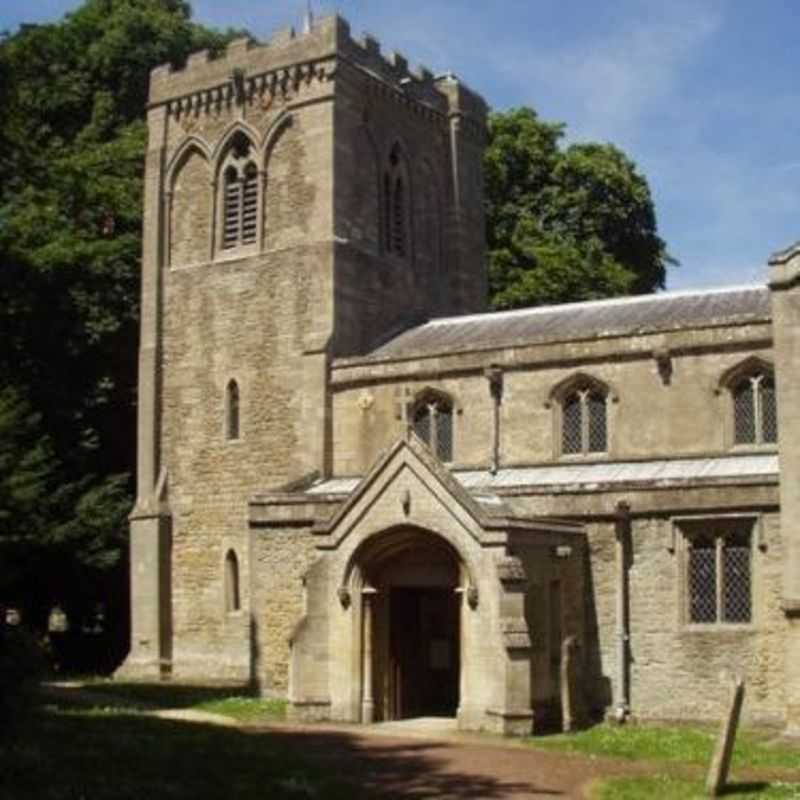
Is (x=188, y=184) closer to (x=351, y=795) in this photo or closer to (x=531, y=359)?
(x=531, y=359)

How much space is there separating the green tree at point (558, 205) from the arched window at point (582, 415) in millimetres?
15858

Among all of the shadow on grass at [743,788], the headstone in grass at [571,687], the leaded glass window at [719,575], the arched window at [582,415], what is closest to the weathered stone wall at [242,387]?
the arched window at [582,415]

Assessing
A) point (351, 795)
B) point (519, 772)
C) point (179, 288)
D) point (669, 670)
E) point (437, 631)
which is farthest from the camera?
point (179, 288)

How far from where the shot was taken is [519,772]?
2012 centimetres

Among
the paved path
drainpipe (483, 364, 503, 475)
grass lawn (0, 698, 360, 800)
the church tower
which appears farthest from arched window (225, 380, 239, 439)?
grass lawn (0, 698, 360, 800)

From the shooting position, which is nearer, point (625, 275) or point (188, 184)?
point (188, 184)

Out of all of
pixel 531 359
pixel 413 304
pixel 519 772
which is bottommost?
pixel 519 772

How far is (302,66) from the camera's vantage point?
3638 cm

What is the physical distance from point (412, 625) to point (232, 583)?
7994mm

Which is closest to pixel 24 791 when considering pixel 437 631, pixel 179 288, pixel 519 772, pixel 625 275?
pixel 519 772

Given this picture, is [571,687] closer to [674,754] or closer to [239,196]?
[674,754]

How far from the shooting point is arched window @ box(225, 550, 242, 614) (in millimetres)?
34719

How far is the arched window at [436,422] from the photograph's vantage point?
3240cm

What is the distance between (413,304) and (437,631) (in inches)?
484
